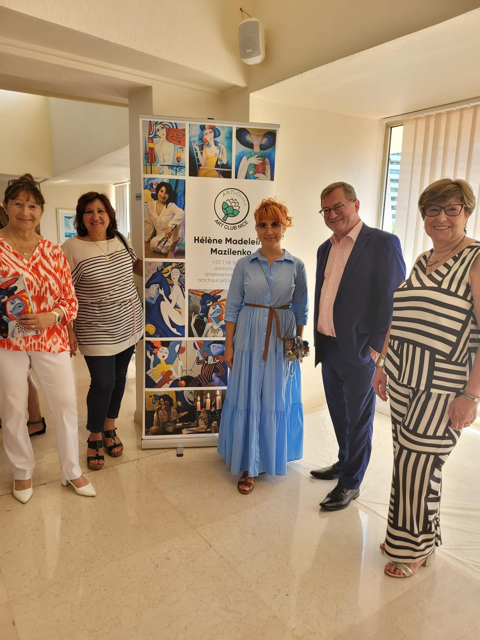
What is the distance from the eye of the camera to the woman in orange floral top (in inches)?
84.2

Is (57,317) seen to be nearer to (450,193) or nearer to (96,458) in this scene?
(96,458)

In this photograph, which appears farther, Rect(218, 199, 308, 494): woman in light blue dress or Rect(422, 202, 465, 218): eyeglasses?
Rect(218, 199, 308, 494): woman in light blue dress

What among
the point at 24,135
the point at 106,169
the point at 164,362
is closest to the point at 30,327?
the point at 164,362

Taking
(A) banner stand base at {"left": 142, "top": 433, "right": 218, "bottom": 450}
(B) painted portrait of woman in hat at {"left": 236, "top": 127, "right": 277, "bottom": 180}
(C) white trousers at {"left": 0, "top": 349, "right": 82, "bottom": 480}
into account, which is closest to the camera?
(C) white trousers at {"left": 0, "top": 349, "right": 82, "bottom": 480}

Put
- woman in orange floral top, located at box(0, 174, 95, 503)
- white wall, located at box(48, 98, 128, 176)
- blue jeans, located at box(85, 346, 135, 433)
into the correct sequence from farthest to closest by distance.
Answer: white wall, located at box(48, 98, 128, 176), blue jeans, located at box(85, 346, 135, 433), woman in orange floral top, located at box(0, 174, 95, 503)

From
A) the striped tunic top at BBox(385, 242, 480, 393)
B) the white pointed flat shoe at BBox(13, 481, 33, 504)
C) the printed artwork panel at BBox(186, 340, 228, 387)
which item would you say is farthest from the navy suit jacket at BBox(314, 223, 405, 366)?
the white pointed flat shoe at BBox(13, 481, 33, 504)

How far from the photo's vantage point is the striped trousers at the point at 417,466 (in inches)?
69.4

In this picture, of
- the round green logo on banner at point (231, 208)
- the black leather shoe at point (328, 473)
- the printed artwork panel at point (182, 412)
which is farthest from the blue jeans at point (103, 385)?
A: the black leather shoe at point (328, 473)

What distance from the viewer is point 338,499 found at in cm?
242

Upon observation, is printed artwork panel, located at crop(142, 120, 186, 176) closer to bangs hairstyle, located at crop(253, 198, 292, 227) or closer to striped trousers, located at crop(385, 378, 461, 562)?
bangs hairstyle, located at crop(253, 198, 292, 227)

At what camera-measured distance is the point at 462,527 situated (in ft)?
7.50

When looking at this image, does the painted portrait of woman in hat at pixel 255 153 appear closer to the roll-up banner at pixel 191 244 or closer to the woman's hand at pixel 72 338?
the roll-up banner at pixel 191 244

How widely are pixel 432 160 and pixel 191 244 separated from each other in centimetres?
193

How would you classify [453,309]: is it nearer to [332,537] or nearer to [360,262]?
[360,262]
